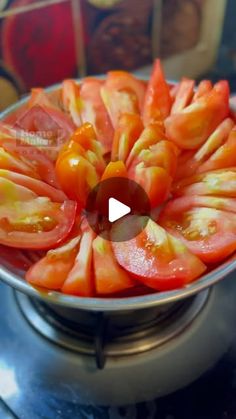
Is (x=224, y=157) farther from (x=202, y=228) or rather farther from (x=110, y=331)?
(x=110, y=331)

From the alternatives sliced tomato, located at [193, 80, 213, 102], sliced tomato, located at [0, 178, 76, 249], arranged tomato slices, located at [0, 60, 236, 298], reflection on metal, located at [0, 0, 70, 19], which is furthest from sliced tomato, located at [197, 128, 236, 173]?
reflection on metal, located at [0, 0, 70, 19]

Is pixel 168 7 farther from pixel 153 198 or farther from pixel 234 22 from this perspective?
pixel 153 198

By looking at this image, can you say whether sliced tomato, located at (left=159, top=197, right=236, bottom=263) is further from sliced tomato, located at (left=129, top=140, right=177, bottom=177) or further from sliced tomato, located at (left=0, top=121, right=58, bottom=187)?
sliced tomato, located at (left=0, top=121, right=58, bottom=187)

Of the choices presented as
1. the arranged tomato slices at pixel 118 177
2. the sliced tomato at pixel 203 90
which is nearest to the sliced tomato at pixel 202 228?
the arranged tomato slices at pixel 118 177

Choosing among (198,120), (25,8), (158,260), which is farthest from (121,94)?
(25,8)

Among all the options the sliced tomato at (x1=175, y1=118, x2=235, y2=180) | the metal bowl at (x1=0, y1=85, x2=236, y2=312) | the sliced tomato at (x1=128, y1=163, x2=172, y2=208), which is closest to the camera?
the metal bowl at (x1=0, y1=85, x2=236, y2=312)
